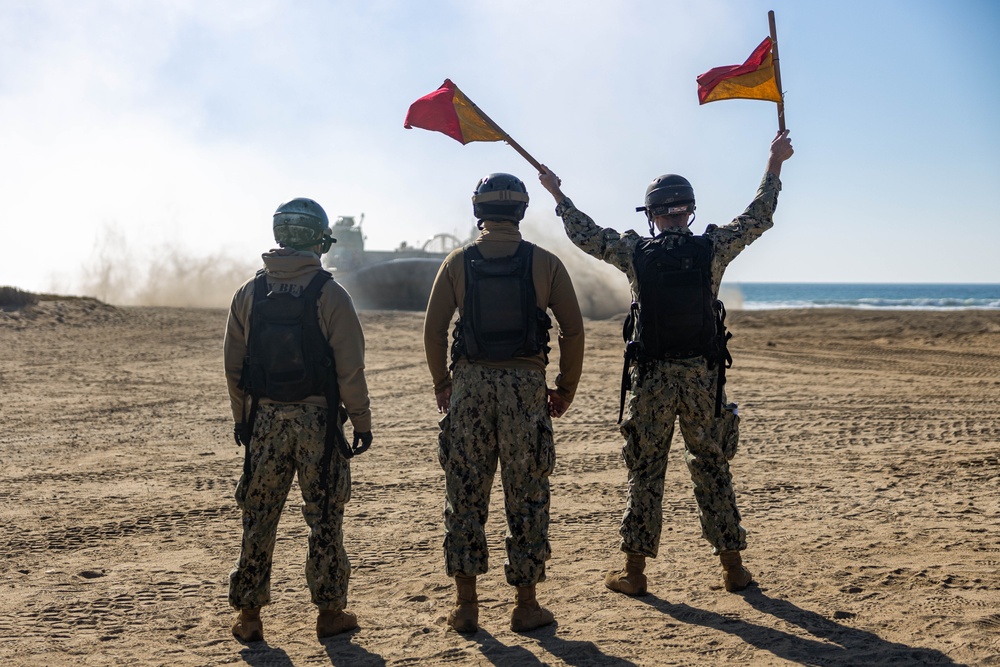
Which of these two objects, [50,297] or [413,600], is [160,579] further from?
[50,297]

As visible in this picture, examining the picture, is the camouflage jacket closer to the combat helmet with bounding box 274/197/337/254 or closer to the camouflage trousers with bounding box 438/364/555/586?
the camouflage trousers with bounding box 438/364/555/586

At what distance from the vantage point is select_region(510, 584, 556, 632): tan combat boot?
3.92 meters

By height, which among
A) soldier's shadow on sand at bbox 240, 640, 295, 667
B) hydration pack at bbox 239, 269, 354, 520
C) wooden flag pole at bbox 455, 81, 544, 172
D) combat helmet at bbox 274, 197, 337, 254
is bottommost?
soldier's shadow on sand at bbox 240, 640, 295, 667

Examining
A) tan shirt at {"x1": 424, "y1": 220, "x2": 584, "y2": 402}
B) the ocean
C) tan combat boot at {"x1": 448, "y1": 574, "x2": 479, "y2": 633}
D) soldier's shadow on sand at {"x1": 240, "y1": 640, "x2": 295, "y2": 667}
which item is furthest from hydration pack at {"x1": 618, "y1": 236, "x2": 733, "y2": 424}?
the ocean

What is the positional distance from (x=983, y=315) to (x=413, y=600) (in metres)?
23.3

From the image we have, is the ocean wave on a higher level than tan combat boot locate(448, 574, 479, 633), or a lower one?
higher

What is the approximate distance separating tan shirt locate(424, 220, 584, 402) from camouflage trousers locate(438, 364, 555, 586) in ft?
0.45

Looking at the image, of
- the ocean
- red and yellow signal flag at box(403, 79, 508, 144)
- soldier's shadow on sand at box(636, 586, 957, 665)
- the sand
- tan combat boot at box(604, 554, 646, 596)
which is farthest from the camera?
the ocean

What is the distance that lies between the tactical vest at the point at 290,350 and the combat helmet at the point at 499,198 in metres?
0.74

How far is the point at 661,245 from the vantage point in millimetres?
4270

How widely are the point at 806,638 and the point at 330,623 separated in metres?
1.98

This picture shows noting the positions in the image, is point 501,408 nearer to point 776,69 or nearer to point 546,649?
point 546,649

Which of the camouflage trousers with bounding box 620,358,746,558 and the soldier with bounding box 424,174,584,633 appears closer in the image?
the soldier with bounding box 424,174,584,633

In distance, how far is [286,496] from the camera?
152 inches
